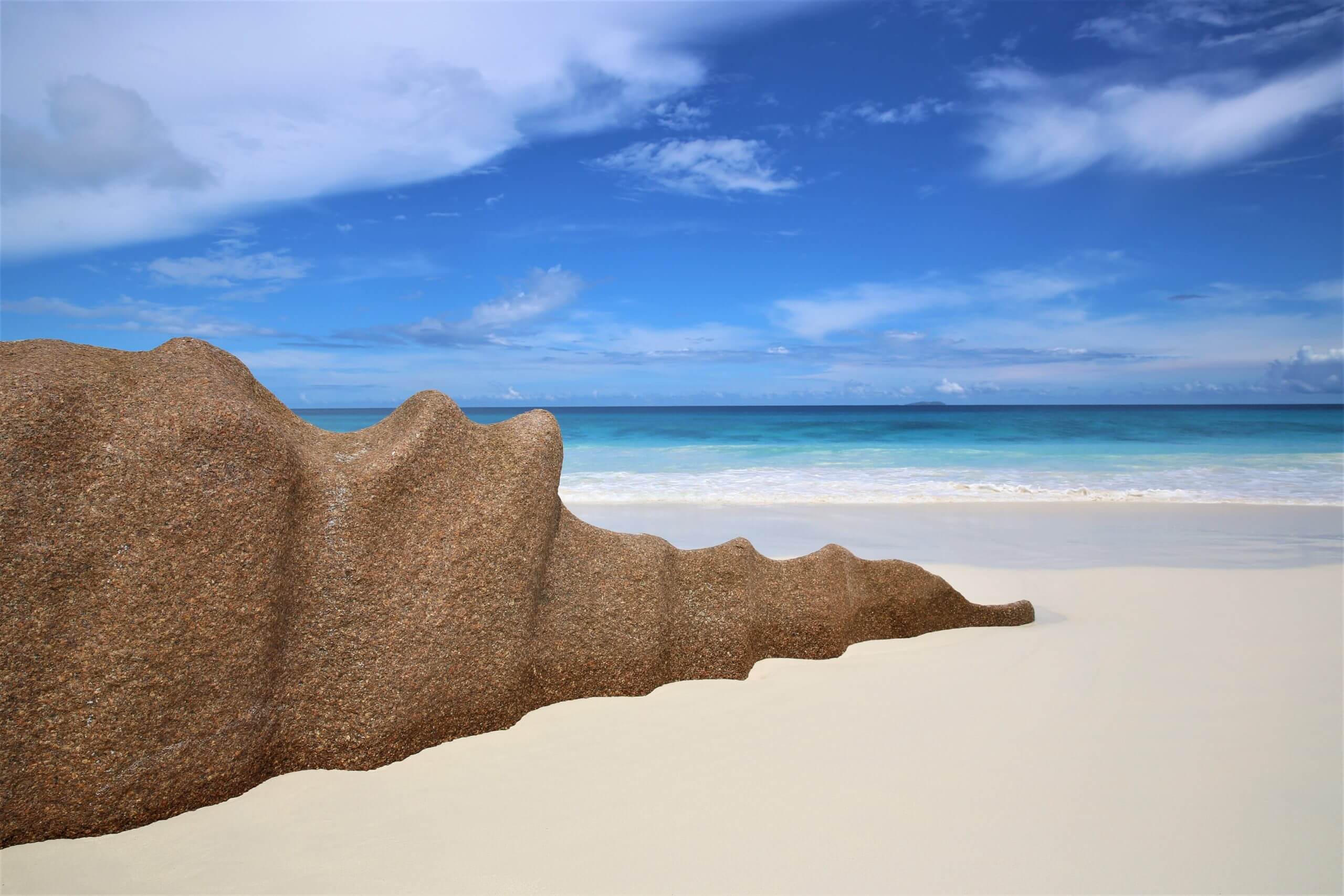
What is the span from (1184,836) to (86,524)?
138 inches

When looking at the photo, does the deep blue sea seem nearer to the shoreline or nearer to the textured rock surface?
the shoreline

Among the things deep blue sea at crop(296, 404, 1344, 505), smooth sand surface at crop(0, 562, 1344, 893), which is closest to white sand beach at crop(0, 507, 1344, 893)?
smooth sand surface at crop(0, 562, 1344, 893)

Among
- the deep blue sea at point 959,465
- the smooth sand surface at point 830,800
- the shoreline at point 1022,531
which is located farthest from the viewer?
the deep blue sea at point 959,465

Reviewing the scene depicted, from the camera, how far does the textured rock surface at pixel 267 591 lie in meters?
2.29

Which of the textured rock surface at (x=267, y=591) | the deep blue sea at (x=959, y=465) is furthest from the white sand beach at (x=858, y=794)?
the deep blue sea at (x=959, y=465)

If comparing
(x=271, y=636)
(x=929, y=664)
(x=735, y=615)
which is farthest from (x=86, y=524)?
(x=929, y=664)

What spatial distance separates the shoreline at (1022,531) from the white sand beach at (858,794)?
2594 mm

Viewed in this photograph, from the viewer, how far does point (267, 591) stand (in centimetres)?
257

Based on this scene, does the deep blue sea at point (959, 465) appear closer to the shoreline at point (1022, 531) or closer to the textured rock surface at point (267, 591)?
the shoreline at point (1022, 531)

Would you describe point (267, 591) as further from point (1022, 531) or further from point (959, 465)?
point (959, 465)

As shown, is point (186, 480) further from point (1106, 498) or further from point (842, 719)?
point (1106, 498)

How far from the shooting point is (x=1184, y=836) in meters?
2.29

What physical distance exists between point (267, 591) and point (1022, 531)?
7236mm

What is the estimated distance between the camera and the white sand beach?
2.14 m
